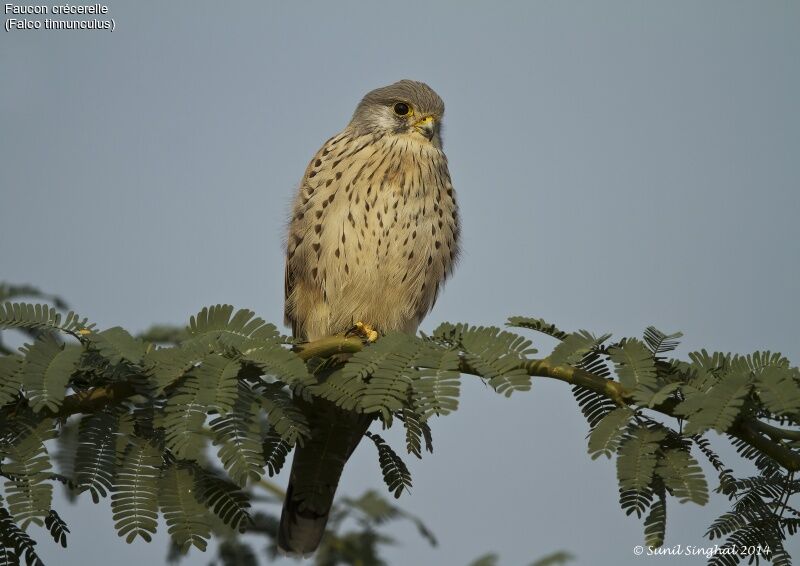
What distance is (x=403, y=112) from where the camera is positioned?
6.15 metres

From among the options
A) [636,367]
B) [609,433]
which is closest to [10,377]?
[609,433]

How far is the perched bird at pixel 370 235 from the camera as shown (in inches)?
211

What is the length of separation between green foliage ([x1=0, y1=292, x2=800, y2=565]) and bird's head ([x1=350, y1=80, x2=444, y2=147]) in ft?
9.26

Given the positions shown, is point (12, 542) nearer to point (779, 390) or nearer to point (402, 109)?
point (779, 390)

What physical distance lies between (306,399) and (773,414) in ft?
4.74

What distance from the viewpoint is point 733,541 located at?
10.8 feet

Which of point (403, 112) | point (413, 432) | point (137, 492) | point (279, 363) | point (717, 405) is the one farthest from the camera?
point (403, 112)

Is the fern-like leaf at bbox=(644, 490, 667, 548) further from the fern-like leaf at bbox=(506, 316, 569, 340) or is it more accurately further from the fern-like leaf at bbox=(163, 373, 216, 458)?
the fern-like leaf at bbox=(163, 373, 216, 458)

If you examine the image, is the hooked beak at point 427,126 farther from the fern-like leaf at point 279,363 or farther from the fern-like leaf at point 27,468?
the fern-like leaf at point 27,468

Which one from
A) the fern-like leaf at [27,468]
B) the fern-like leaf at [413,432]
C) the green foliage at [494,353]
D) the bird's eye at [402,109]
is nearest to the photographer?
the fern-like leaf at [27,468]

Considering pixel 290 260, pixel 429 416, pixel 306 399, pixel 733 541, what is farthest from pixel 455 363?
pixel 290 260

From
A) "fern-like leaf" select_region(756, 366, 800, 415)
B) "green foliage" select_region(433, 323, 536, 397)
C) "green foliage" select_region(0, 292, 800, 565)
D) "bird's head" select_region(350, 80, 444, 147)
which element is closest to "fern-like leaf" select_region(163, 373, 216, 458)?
"green foliage" select_region(0, 292, 800, 565)

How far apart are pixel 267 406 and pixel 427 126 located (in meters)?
3.19

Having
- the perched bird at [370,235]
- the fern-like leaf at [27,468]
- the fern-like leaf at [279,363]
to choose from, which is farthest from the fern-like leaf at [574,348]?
the perched bird at [370,235]
